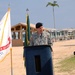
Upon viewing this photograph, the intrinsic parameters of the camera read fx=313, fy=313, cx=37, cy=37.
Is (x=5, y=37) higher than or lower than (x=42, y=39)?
higher

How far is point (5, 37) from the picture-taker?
25.1 feet

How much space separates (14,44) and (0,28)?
125 feet

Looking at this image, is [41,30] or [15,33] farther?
[15,33]

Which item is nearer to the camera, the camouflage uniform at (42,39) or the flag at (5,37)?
the camouflage uniform at (42,39)

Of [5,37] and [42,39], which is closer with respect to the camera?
[42,39]

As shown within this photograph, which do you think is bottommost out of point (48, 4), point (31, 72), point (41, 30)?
point (31, 72)

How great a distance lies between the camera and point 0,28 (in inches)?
296

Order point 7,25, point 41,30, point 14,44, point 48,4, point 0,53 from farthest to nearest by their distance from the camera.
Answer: point 48,4 < point 14,44 < point 7,25 < point 0,53 < point 41,30

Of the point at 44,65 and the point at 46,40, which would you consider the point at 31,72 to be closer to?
the point at 44,65

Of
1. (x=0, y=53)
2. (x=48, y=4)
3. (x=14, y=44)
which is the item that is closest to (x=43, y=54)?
(x=0, y=53)

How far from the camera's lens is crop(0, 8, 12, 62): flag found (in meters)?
7.40

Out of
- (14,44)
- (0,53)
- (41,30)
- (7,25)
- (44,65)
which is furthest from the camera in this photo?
(14,44)

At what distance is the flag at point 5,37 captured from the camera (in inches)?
291

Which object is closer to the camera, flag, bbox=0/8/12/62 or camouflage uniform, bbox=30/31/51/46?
camouflage uniform, bbox=30/31/51/46
